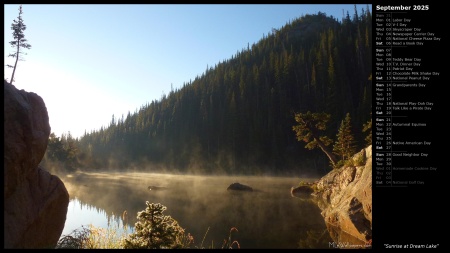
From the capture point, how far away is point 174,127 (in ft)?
423

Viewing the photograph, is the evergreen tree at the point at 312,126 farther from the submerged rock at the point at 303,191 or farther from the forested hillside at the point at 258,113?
the forested hillside at the point at 258,113

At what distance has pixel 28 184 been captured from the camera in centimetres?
855

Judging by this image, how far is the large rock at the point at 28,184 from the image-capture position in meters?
7.38

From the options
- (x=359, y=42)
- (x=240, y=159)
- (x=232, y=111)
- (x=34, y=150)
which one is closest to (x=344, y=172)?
(x=34, y=150)

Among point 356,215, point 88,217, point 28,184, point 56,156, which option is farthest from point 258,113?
point 28,184

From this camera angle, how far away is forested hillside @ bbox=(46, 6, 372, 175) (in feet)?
281

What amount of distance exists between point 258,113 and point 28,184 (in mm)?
94587

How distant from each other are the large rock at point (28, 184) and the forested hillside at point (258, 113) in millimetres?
67124

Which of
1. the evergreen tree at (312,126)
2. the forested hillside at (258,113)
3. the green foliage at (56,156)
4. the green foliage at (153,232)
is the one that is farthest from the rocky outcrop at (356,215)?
the green foliage at (56,156)

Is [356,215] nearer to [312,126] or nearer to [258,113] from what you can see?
[312,126]

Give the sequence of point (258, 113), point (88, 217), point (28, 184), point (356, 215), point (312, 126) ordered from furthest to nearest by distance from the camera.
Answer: point (258, 113), point (312, 126), point (88, 217), point (356, 215), point (28, 184)
